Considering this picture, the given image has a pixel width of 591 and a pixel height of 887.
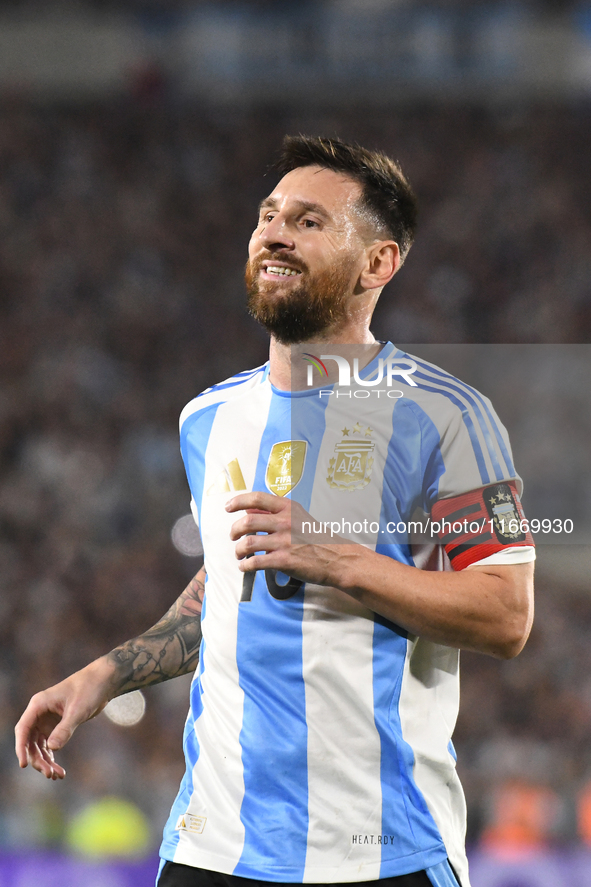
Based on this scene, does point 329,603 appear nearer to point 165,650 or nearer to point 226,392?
point 165,650

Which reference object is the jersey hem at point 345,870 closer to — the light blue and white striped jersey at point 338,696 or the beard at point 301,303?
the light blue and white striped jersey at point 338,696

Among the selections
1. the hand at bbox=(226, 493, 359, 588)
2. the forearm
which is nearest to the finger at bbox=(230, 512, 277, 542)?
the hand at bbox=(226, 493, 359, 588)

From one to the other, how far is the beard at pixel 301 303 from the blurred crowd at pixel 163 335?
4.02 metres

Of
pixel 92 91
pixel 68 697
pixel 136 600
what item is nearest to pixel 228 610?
pixel 68 697

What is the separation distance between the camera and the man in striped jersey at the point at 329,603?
182cm

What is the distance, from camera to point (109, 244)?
31.5ft

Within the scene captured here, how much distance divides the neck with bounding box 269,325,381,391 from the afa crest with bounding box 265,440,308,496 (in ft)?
0.57

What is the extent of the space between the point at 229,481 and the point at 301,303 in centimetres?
45

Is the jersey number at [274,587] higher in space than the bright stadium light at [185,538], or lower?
lower

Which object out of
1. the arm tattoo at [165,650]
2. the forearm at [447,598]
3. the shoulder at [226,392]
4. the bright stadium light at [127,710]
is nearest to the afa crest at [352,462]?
the forearm at [447,598]

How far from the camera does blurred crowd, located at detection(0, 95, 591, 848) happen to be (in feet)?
19.9

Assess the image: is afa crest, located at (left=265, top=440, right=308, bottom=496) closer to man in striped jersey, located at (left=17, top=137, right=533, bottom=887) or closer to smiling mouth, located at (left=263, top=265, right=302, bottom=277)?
man in striped jersey, located at (left=17, top=137, right=533, bottom=887)

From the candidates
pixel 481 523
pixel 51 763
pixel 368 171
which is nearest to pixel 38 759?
pixel 51 763

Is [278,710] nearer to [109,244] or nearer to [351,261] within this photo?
[351,261]
